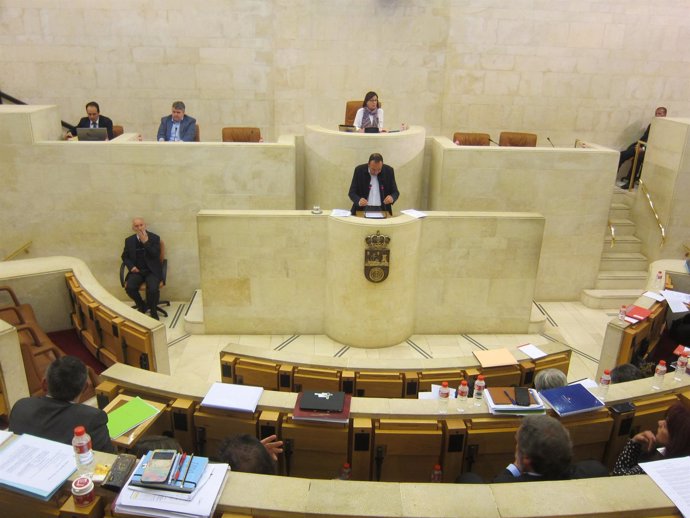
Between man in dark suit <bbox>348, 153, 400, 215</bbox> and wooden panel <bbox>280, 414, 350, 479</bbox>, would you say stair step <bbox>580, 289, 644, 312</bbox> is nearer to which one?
man in dark suit <bbox>348, 153, 400, 215</bbox>

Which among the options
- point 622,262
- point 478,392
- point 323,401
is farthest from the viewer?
point 622,262

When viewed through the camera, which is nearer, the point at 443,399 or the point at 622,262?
the point at 443,399

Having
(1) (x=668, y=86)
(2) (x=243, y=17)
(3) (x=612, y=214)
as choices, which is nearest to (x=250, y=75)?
(2) (x=243, y=17)

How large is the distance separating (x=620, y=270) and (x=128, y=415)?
828 centimetres

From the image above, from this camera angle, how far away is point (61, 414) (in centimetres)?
323

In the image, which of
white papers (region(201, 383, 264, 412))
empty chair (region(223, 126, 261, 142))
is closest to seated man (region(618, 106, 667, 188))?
empty chair (region(223, 126, 261, 142))

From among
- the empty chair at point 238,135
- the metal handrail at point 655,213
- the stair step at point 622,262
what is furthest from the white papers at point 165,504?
the metal handrail at point 655,213

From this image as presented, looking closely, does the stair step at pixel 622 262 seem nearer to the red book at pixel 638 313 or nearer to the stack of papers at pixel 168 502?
the red book at pixel 638 313

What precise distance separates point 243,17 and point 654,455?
9.71 m

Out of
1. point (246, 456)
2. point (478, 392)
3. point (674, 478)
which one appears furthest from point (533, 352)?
point (246, 456)

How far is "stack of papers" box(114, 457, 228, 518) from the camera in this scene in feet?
8.29

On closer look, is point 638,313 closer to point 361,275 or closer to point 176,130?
point 361,275

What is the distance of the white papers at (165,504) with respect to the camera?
8.29 ft

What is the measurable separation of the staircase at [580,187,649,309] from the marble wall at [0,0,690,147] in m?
2.62
